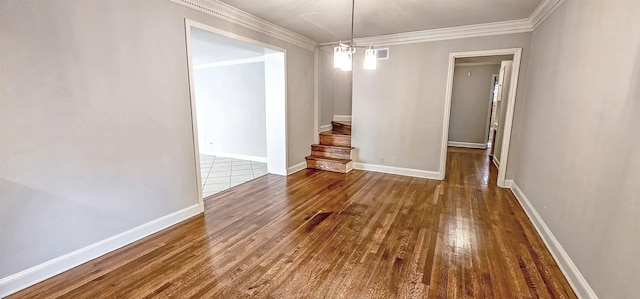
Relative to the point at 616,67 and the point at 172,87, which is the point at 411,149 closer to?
the point at 616,67

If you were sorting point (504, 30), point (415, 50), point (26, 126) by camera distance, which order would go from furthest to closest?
point (415, 50) → point (504, 30) → point (26, 126)

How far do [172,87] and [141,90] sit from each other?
12.6 inches

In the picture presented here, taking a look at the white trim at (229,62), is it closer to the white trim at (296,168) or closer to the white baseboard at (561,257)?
the white trim at (296,168)

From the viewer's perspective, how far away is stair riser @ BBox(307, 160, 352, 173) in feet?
16.8

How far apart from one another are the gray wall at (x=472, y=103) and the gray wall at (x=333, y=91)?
3238 millimetres

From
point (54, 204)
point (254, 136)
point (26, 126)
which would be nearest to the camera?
point (26, 126)

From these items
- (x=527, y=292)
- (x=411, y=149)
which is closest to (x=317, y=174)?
(x=411, y=149)

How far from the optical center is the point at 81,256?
225cm

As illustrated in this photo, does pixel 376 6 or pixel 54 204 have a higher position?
pixel 376 6

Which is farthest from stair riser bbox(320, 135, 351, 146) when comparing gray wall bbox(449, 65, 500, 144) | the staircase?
gray wall bbox(449, 65, 500, 144)

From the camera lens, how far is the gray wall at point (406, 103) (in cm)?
451

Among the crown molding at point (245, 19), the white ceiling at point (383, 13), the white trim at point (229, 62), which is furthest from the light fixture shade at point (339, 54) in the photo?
the white trim at point (229, 62)

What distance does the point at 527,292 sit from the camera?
1.92 meters

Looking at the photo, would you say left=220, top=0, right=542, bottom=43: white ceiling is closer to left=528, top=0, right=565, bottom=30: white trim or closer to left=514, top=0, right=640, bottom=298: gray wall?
left=528, top=0, right=565, bottom=30: white trim
